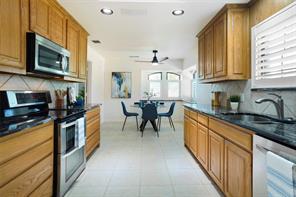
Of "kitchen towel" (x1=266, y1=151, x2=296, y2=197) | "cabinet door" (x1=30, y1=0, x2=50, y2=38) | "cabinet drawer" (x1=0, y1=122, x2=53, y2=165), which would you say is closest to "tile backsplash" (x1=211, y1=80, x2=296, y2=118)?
"kitchen towel" (x1=266, y1=151, x2=296, y2=197)

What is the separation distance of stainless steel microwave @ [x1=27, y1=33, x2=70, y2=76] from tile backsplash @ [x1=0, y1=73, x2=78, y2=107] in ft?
1.07

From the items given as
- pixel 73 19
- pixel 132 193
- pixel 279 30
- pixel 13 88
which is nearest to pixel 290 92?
pixel 279 30

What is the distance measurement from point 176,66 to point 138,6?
530 cm

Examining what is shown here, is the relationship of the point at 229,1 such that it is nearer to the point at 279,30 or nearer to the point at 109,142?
the point at 279,30

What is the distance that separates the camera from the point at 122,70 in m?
7.95

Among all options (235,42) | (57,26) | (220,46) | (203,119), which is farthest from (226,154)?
(57,26)

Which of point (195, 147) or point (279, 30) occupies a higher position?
point (279, 30)

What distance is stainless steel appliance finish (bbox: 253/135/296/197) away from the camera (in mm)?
1315

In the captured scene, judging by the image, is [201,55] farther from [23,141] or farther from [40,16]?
[23,141]

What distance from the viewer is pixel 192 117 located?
3.56m

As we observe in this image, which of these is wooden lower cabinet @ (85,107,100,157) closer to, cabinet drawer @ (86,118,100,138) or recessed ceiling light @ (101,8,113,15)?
cabinet drawer @ (86,118,100,138)

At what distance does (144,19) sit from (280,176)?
2849 millimetres

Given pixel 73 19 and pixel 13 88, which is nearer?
pixel 13 88

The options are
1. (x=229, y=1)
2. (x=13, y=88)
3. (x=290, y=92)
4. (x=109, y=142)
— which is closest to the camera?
(x=290, y=92)
